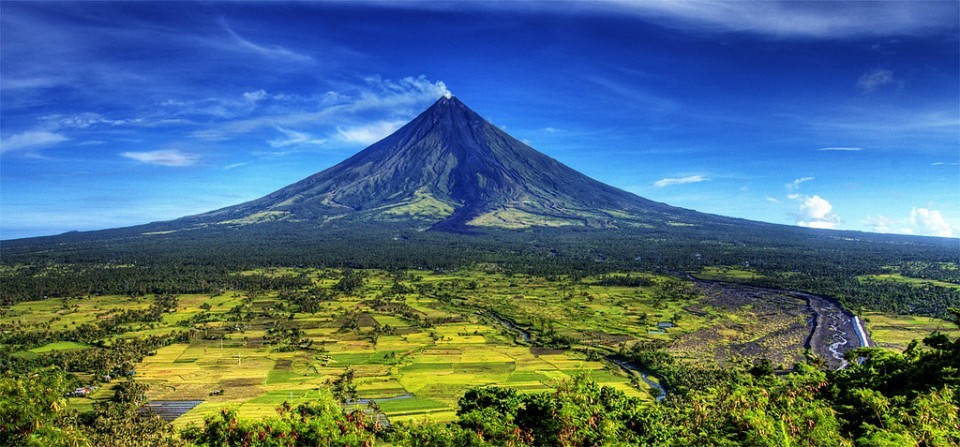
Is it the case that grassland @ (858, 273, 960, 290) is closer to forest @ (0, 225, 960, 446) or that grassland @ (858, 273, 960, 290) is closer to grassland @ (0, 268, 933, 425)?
forest @ (0, 225, 960, 446)

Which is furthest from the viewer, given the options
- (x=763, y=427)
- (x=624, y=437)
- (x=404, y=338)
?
(x=404, y=338)

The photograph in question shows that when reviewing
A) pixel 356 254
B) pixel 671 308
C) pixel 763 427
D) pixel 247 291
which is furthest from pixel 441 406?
pixel 356 254

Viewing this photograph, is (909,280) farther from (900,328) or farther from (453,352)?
(453,352)

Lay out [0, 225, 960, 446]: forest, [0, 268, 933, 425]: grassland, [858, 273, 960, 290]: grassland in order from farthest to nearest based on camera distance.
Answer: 1. [858, 273, 960, 290]: grassland
2. [0, 268, 933, 425]: grassland
3. [0, 225, 960, 446]: forest

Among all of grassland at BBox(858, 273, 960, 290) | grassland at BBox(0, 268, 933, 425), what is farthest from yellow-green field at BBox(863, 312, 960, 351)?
grassland at BBox(858, 273, 960, 290)

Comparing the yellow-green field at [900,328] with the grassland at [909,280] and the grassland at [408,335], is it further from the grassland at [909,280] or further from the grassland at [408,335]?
the grassland at [909,280]

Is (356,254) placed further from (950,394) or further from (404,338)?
(950,394)

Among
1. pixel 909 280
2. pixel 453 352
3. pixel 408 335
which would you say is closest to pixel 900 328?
pixel 909 280

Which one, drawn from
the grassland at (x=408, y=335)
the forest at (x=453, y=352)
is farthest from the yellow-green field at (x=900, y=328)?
the forest at (x=453, y=352)
